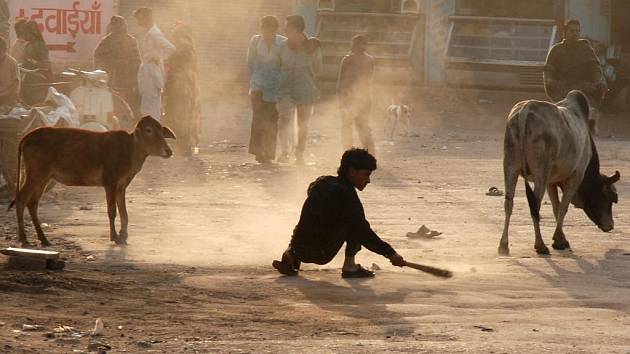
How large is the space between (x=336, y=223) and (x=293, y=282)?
52 centimetres

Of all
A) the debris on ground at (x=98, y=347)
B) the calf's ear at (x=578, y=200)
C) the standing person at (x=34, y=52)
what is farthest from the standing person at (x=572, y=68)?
the debris on ground at (x=98, y=347)

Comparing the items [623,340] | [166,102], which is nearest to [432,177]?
[166,102]

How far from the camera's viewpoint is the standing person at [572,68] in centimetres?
1611

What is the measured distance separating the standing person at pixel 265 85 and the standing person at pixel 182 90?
1.21 metres

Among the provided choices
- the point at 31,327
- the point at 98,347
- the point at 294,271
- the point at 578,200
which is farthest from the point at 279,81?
the point at 98,347

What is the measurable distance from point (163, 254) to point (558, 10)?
2157 cm

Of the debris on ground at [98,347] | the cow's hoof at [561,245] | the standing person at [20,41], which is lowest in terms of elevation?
the cow's hoof at [561,245]

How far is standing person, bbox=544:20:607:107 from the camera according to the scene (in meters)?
16.1

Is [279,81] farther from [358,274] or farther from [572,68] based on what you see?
[358,274]

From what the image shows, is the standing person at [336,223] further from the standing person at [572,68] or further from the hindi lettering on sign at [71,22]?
the hindi lettering on sign at [71,22]

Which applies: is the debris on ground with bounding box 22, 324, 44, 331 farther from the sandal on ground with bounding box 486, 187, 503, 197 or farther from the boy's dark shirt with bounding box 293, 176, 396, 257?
the sandal on ground with bounding box 486, 187, 503, 197

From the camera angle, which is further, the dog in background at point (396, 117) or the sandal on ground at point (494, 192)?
the dog in background at point (396, 117)

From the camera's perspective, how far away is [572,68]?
1639cm

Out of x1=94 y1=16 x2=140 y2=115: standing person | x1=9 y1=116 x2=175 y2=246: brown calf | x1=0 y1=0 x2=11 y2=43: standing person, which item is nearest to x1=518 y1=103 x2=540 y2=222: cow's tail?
x1=9 y1=116 x2=175 y2=246: brown calf
